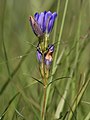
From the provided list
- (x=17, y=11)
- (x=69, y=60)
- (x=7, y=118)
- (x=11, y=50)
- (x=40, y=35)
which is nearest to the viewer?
(x=40, y=35)

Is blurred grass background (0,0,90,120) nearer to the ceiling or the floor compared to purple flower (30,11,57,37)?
nearer to the floor

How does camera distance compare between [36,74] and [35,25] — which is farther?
[36,74]

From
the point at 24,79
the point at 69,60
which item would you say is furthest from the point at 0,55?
the point at 69,60

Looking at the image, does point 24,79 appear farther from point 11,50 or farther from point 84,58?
point 11,50

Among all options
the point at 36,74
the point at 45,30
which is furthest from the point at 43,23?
the point at 36,74

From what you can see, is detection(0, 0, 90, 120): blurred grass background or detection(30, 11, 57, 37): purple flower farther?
detection(0, 0, 90, 120): blurred grass background

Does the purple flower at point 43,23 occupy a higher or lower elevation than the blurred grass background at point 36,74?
higher

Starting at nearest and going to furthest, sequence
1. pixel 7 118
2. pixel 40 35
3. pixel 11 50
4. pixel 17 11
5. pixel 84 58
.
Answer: pixel 40 35
pixel 7 118
pixel 84 58
pixel 11 50
pixel 17 11

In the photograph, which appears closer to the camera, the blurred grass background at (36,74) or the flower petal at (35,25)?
the flower petal at (35,25)

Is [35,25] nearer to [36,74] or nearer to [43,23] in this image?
[43,23]

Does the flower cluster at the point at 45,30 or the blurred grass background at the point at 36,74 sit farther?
the blurred grass background at the point at 36,74

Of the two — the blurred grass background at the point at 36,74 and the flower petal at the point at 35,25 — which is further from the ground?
the flower petal at the point at 35,25
